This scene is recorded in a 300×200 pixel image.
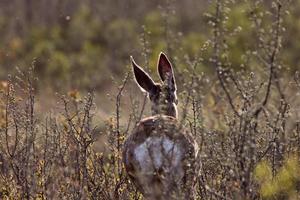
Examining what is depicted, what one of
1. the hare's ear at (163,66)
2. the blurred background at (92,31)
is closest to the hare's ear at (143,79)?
the hare's ear at (163,66)

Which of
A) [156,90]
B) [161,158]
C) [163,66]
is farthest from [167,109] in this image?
[161,158]

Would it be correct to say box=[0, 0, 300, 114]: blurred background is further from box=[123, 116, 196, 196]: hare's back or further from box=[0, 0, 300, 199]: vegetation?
box=[123, 116, 196, 196]: hare's back

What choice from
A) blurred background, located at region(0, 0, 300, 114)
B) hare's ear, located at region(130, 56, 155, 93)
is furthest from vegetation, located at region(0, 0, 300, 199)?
blurred background, located at region(0, 0, 300, 114)

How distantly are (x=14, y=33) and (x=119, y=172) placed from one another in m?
19.7

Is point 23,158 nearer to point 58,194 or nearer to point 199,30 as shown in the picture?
point 58,194

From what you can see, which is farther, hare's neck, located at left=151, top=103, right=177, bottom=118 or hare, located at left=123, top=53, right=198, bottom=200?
hare's neck, located at left=151, top=103, right=177, bottom=118

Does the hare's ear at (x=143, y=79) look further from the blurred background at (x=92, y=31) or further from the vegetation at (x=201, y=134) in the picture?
the blurred background at (x=92, y=31)

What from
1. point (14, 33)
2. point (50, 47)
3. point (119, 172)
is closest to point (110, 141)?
point (119, 172)

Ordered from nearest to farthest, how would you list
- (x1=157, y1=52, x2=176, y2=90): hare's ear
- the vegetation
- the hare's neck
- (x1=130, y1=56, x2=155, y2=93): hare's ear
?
the vegetation → the hare's neck → (x1=130, y1=56, x2=155, y2=93): hare's ear → (x1=157, y1=52, x2=176, y2=90): hare's ear

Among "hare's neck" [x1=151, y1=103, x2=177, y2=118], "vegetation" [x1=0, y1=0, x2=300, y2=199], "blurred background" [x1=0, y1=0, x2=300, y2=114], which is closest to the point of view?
"vegetation" [x1=0, y1=0, x2=300, y2=199]

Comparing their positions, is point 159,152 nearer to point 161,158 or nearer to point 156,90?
point 161,158

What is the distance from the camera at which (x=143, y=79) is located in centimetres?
795

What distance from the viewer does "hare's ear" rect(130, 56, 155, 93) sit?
7.91m

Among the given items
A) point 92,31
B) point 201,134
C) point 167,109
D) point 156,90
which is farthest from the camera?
point 92,31
